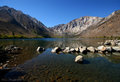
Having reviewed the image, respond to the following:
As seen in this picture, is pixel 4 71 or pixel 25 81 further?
pixel 4 71

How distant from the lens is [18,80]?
9.39 metres

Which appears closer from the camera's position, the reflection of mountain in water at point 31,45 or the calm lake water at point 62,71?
the calm lake water at point 62,71

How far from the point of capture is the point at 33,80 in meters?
9.88

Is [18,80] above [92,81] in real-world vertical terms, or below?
above

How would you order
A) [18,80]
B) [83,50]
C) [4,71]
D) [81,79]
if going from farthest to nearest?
1. [83,50]
2. [4,71]
3. [81,79]
4. [18,80]

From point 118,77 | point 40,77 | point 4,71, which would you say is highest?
point 4,71

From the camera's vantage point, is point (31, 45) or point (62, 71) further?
point (31, 45)

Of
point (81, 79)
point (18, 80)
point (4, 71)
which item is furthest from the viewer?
point (4, 71)

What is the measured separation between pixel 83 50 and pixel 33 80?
2162 cm

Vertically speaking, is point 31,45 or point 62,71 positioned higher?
point 31,45

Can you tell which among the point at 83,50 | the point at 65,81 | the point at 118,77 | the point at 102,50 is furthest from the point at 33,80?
the point at 102,50

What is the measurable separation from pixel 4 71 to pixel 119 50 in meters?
34.8

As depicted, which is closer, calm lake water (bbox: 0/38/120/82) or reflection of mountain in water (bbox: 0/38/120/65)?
calm lake water (bbox: 0/38/120/82)

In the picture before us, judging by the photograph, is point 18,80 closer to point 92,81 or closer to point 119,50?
point 92,81
